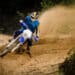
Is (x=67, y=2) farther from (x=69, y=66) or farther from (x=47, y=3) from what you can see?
(x=69, y=66)

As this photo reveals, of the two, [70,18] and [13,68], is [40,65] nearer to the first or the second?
[13,68]

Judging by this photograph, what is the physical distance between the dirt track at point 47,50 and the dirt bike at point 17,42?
0.19 metres

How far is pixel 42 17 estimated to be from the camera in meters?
22.2

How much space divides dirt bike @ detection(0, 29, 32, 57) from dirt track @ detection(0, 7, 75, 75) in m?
0.19

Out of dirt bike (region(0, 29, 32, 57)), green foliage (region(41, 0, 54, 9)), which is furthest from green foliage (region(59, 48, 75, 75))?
green foliage (region(41, 0, 54, 9))

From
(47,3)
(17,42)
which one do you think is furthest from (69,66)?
(47,3)

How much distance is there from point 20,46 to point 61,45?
181cm

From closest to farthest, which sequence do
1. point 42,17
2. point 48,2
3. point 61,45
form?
point 61,45
point 42,17
point 48,2

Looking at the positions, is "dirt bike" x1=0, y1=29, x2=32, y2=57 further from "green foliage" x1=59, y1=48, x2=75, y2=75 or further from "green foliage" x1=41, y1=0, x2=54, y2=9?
"green foliage" x1=41, y1=0, x2=54, y2=9

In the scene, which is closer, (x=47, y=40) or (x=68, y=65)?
(x=68, y=65)

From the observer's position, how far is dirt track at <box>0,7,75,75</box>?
15.4 meters

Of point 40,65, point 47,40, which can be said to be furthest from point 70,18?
point 40,65

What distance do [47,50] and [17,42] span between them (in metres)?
1.18

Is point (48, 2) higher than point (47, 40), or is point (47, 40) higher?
point (48, 2)
